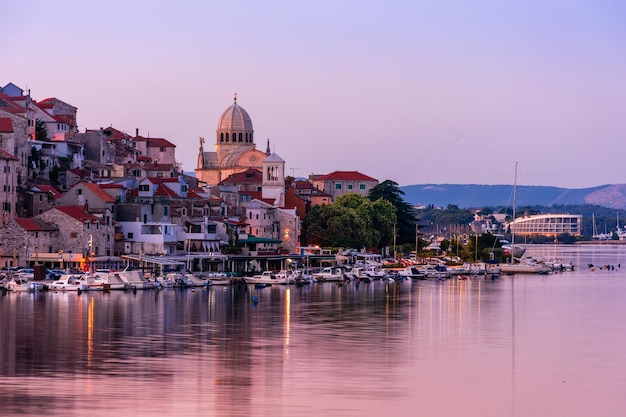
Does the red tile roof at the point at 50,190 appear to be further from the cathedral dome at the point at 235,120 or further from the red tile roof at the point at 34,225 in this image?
the cathedral dome at the point at 235,120

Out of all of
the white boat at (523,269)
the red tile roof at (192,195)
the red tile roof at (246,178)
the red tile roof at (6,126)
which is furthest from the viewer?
the red tile roof at (246,178)

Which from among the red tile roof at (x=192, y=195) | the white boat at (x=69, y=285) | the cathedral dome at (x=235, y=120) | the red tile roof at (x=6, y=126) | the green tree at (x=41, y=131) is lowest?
the white boat at (x=69, y=285)

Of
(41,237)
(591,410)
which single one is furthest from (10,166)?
(591,410)

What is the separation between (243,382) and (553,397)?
10.8 metres

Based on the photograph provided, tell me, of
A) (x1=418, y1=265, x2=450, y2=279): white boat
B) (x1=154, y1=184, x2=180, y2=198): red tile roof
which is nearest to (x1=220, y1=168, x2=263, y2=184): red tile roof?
(x1=418, y1=265, x2=450, y2=279): white boat

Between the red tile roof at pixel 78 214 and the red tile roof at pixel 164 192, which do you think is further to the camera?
the red tile roof at pixel 164 192

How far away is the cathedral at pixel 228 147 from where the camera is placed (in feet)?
579

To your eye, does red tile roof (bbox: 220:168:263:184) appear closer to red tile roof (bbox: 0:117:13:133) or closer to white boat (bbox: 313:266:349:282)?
white boat (bbox: 313:266:349:282)

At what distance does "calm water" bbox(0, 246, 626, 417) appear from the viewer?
39.5 metres

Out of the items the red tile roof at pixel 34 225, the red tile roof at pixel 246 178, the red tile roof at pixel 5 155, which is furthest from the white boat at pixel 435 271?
the red tile roof at pixel 5 155

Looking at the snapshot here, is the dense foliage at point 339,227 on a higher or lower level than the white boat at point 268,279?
higher

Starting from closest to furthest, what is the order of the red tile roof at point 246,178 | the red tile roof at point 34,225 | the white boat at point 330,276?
the red tile roof at point 34,225
the white boat at point 330,276
the red tile roof at point 246,178

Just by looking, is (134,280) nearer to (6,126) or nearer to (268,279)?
(268,279)

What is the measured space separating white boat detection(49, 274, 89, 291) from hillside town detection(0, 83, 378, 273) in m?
9.51
